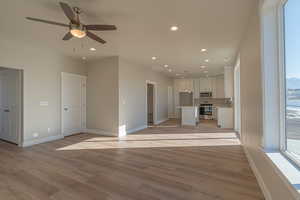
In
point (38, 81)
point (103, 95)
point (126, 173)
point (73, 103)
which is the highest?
point (38, 81)

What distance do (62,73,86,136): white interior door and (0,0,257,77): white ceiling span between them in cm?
A: 107

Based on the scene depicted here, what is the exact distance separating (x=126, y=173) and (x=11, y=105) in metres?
3.96

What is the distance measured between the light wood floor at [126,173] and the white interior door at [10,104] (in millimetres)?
458

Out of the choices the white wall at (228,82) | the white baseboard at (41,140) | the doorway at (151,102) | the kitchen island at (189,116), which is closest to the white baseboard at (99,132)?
the white baseboard at (41,140)

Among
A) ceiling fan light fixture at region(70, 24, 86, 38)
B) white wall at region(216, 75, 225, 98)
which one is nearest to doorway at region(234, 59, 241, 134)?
white wall at region(216, 75, 225, 98)

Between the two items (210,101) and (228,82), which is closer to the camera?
(228,82)

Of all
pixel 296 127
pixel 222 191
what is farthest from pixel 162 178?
pixel 296 127

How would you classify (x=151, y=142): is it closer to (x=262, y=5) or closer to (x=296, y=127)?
(x=296, y=127)

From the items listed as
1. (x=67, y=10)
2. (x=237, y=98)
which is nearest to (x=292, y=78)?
(x=67, y=10)

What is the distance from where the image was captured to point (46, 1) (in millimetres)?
2254

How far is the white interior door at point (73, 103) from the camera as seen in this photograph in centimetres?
497

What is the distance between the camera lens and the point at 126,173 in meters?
2.51

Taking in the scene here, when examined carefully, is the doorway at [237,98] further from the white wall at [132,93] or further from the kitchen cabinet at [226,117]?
the white wall at [132,93]

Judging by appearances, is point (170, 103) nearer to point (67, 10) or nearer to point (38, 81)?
point (38, 81)
